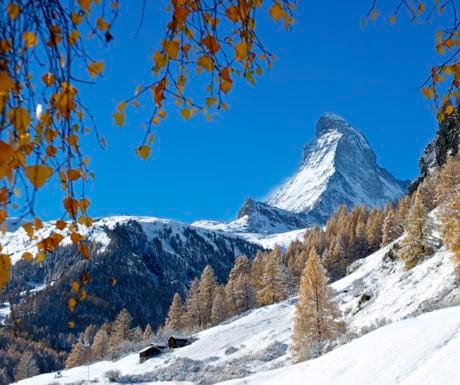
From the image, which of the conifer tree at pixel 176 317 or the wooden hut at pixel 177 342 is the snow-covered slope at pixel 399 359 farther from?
the conifer tree at pixel 176 317

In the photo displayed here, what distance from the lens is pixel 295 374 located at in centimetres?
1354

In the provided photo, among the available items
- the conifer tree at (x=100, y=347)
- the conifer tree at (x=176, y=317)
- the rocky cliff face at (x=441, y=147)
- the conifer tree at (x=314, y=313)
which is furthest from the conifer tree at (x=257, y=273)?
the conifer tree at (x=314, y=313)

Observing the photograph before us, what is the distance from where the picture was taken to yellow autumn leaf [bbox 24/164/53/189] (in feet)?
4.45

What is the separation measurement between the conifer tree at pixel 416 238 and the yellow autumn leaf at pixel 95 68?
37.0m

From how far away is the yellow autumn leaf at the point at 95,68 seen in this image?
6.20 feet

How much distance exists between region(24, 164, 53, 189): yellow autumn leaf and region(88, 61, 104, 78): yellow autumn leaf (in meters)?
0.66

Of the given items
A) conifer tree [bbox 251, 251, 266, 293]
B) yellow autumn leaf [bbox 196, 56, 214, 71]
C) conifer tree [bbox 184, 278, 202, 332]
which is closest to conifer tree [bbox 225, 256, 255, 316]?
conifer tree [bbox 251, 251, 266, 293]

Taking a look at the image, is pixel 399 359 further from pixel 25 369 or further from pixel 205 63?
pixel 25 369

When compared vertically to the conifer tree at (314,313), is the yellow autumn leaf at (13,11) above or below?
below

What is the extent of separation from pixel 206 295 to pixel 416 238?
30.2 metres

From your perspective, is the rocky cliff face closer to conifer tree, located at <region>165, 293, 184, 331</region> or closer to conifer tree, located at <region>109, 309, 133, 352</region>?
conifer tree, located at <region>165, 293, 184, 331</region>

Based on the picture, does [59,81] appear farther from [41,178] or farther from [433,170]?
[433,170]

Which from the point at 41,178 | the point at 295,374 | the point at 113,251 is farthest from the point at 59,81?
the point at 113,251

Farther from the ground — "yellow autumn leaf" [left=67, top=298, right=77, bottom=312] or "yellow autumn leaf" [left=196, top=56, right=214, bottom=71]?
"yellow autumn leaf" [left=196, top=56, right=214, bottom=71]
